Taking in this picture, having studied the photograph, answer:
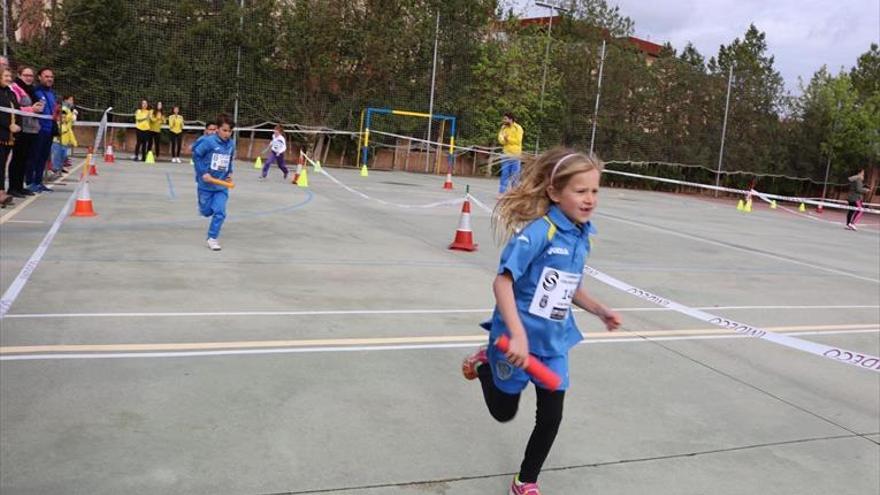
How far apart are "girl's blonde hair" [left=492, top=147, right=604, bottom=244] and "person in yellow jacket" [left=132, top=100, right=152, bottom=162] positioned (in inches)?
801

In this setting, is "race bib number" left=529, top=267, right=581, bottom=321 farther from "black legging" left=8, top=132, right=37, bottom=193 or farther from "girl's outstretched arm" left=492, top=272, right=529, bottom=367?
"black legging" left=8, top=132, right=37, bottom=193

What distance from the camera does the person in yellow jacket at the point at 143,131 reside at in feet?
70.6

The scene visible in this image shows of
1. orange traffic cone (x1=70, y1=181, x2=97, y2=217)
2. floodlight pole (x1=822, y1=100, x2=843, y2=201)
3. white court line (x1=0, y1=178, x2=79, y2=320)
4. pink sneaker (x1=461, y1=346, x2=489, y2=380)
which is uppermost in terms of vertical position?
floodlight pole (x1=822, y1=100, x2=843, y2=201)

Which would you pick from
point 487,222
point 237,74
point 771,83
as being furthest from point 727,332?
point 771,83

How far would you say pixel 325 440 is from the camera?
11.9 feet

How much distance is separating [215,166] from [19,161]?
486 centimetres

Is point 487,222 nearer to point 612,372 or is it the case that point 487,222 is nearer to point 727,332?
point 727,332

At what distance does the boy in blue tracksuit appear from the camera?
8.59 m

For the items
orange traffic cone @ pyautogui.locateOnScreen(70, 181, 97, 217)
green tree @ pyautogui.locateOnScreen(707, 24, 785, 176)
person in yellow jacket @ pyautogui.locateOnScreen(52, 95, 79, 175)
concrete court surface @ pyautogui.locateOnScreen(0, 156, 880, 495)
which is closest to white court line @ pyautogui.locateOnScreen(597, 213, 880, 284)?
concrete court surface @ pyautogui.locateOnScreen(0, 156, 880, 495)

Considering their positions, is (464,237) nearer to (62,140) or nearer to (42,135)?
(42,135)

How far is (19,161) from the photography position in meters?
11.5

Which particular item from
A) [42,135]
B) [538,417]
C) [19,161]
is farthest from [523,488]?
[42,135]

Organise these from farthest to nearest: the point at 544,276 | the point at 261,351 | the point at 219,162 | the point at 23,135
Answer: the point at 23,135 → the point at 219,162 → the point at 261,351 → the point at 544,276

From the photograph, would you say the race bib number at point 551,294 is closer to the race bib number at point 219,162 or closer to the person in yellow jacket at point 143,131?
the race bib number at point 219,162
